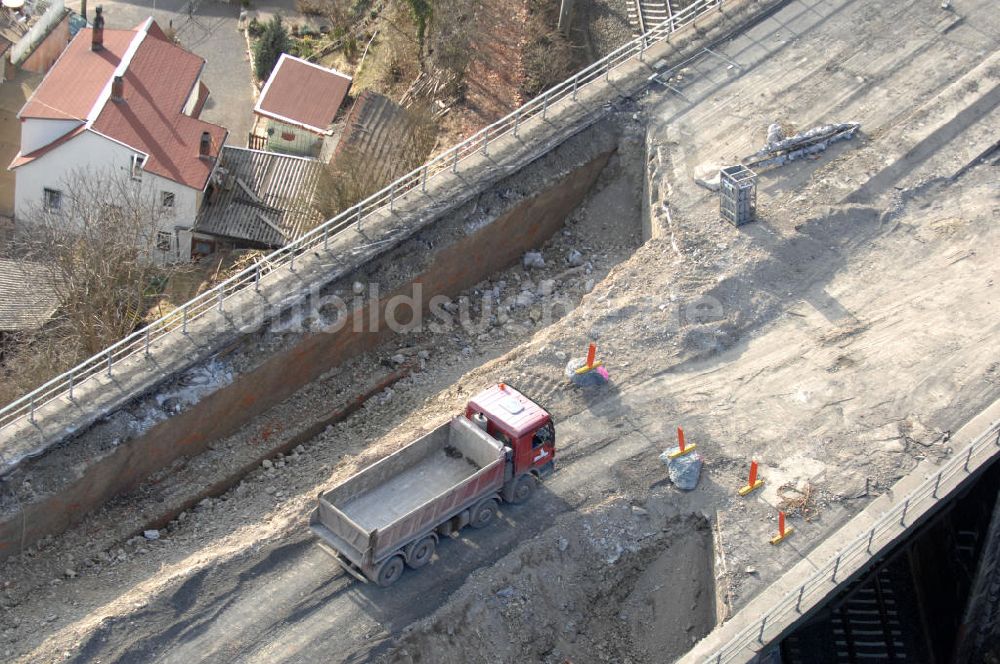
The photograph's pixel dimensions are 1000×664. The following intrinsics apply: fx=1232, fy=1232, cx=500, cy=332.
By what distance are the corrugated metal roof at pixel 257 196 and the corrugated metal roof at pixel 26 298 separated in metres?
6.19

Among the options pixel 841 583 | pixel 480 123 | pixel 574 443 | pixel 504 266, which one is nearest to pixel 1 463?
pixel 574 443

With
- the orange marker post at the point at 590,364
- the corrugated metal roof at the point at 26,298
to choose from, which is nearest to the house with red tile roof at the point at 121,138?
the corrugated metal roof at the point at 26,298

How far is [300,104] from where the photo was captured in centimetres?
4219

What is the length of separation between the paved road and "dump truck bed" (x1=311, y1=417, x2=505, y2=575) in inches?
972

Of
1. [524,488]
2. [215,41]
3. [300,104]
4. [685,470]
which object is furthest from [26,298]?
[685,470]

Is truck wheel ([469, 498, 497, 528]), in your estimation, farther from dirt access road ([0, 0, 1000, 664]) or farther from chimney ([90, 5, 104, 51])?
chimney ([90, 5, 104, 51])

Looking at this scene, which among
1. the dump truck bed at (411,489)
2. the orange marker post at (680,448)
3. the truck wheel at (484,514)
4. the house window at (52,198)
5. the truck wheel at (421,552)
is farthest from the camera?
the house window at (52,198)

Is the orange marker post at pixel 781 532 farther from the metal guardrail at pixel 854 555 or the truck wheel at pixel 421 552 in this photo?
the truck wheel at pixel 421 552

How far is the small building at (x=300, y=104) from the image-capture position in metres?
41.9

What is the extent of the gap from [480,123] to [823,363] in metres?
15.0

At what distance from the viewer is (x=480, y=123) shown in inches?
1452

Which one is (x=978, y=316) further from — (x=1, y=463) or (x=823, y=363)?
(x=1, y=463)

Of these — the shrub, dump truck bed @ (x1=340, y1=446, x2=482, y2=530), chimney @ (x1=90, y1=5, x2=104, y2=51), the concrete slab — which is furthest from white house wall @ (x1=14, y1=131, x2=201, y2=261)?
the concrete slab

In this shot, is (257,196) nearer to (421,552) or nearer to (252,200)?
(252,200)
